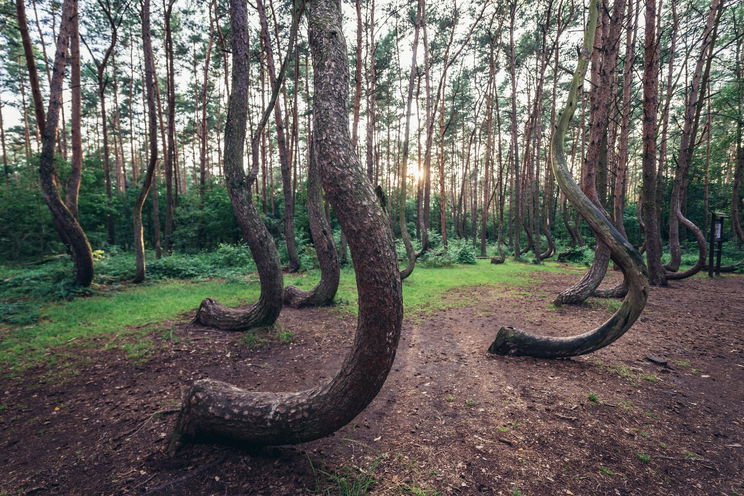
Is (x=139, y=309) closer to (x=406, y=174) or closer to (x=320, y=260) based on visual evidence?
(x=320, y=260)

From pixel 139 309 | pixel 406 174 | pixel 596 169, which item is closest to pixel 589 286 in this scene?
pixel 596 169

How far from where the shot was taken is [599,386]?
324 centimetres

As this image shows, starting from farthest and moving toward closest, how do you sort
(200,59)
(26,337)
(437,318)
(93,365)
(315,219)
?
(200,59) → (315,219) → (437,318) → (26,337) → (93,365)

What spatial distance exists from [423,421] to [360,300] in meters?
1.72

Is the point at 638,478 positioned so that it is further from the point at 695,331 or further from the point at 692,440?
the point at 695,331

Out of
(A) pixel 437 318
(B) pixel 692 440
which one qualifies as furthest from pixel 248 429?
(A) pixel 437 318

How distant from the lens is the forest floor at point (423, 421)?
204 cm

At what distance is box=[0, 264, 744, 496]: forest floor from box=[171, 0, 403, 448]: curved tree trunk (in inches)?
13.0

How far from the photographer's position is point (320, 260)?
268 inches

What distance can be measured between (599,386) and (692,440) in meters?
0.85

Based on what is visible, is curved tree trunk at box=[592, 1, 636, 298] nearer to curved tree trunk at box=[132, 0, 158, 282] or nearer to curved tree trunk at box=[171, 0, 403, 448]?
curved tree trunk at box=[171, 0, 403, 448]

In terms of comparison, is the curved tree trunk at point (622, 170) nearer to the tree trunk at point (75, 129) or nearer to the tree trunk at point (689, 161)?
the tree trunk at point (689, 161)

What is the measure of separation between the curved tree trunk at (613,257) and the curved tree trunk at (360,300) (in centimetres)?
294

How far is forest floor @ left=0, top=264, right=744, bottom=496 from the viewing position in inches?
80.1
